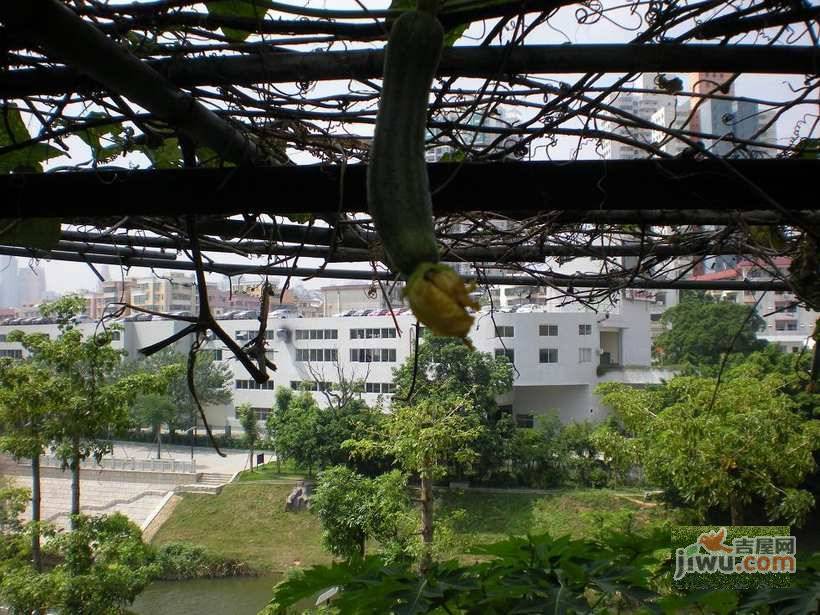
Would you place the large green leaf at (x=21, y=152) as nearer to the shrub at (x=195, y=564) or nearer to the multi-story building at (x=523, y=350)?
the shrub at (x=195, y=564)

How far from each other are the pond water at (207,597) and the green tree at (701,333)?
10696 mm

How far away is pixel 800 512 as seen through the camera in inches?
217

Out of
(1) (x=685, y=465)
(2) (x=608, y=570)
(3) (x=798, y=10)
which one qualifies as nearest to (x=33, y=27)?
(3) (x=798, y=10)

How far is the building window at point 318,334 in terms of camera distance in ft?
45.5

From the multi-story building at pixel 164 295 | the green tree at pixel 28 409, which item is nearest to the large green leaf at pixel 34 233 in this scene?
the multi-story building at pixel 164 295

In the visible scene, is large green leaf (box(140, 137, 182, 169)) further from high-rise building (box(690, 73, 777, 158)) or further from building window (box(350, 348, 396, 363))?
building window (box(350, 348, 396, 363))

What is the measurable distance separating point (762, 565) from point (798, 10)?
5.41ft

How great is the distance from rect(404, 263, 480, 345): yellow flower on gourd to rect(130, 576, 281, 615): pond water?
30.8ft

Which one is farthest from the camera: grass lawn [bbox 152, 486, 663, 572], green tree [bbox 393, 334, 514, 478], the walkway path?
the walkway path

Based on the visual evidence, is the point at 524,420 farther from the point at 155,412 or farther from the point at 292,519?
the point at 155,412

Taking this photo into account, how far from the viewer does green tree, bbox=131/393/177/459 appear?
47.2 feet

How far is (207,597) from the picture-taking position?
30.5ft

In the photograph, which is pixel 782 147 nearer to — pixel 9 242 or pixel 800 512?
pixel 9 242

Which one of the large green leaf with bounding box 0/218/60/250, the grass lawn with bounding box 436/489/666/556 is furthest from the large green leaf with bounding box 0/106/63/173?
the grass lawn with bounding box 436/489/666/556
